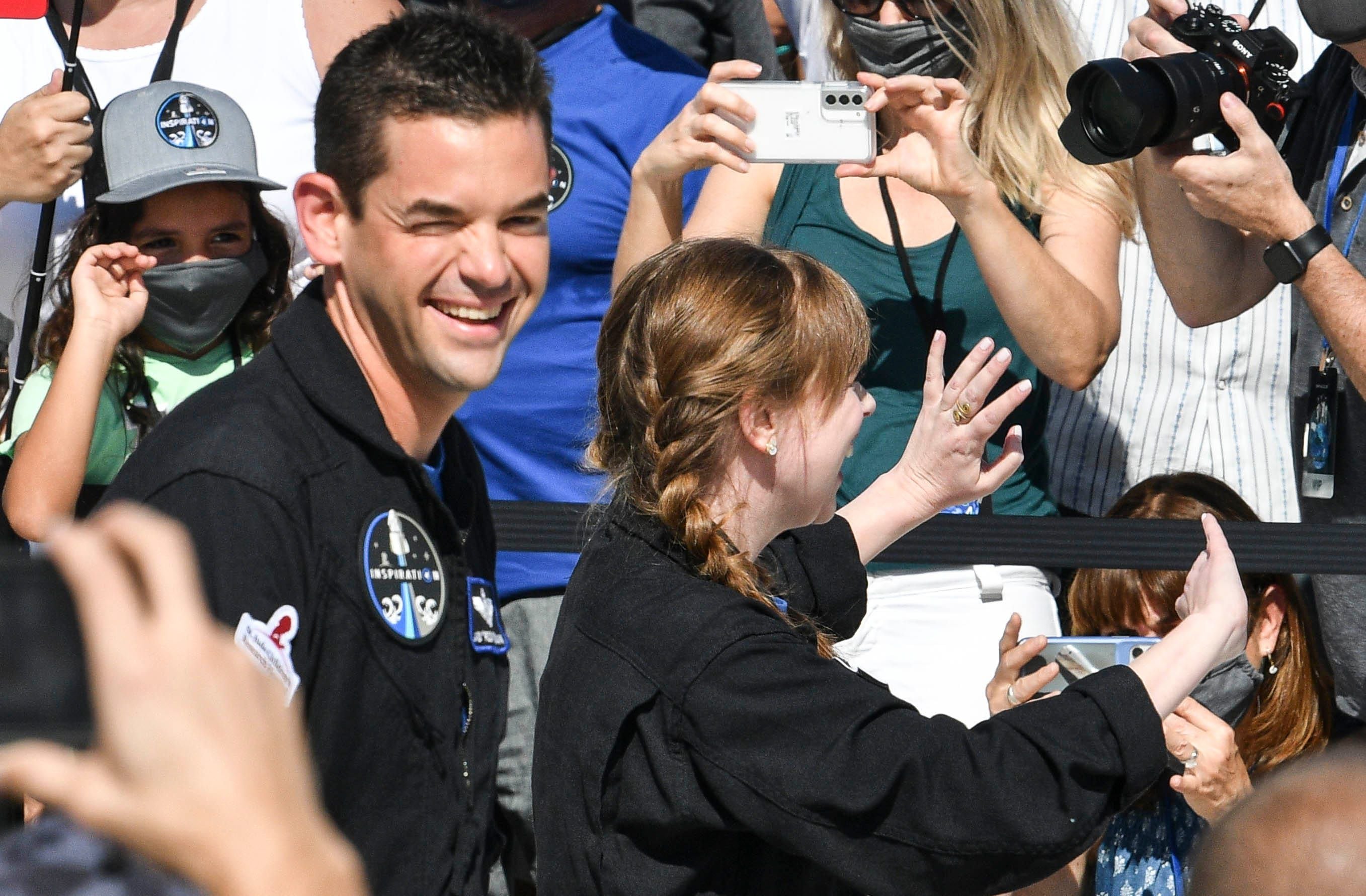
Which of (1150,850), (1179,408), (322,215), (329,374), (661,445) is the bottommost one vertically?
(1150,850)

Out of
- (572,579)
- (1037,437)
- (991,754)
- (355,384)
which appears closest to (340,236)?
(355,384)

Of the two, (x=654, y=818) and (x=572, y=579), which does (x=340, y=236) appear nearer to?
(x=572, y=579)

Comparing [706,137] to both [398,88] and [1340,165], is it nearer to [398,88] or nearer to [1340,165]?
[398,88]

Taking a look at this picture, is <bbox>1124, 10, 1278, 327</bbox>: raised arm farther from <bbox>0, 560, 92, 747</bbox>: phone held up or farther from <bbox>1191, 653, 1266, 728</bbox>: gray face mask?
<bbox>0, 560, 92, 747</bbox>: phone held up

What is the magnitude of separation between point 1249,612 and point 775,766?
160 cm

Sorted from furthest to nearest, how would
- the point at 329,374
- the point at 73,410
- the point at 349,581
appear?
the point at 73,410 < the point at 329,374 < the point at 349,581

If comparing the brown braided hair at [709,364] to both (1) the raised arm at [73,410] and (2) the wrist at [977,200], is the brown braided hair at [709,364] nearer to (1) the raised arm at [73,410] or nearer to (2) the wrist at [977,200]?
(2) the wrist at [977,200]

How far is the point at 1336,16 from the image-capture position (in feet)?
9.91

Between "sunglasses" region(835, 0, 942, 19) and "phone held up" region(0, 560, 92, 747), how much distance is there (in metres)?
2.85

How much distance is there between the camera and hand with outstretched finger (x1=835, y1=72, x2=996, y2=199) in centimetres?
314

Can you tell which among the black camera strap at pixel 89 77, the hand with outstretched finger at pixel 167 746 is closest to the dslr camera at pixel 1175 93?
the black camera strap at pixel 89 77

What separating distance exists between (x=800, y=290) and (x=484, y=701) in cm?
73

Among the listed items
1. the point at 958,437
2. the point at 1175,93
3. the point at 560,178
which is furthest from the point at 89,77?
the point at 1175,93

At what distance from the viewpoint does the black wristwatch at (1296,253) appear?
306cm
